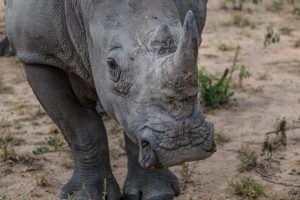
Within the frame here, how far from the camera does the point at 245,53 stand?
263 inches

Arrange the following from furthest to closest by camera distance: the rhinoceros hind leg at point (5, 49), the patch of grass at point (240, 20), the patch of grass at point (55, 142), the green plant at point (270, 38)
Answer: the patch of grass at point (240, 20), the green plant at point (270, 38), the rhinoceros hind leg at point (5, 49), the patch of grass at point (55, 142)

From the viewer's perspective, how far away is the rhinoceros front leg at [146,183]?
381 cm

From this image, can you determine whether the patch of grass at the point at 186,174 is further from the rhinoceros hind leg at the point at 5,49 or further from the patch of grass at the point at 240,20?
the patch of grass at the point at 240,20

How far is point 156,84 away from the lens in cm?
257

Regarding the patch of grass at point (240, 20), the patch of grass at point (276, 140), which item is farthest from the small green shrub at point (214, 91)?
the patch of grass at point (240, 20)

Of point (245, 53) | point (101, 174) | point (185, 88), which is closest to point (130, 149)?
point (101, 174)

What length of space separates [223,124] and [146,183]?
4.47ft

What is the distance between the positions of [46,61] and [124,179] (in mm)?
1076

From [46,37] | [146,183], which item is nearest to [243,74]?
[146,183]

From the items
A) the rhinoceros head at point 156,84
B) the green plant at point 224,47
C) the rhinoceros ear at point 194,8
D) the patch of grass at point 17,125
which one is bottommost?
the patch of grass at point 17,125

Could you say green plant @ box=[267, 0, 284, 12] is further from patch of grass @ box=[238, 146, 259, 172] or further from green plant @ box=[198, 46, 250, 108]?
patch of grass @ box=[238, 146, 259, 172]

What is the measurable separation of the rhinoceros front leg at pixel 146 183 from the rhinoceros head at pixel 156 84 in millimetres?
1030

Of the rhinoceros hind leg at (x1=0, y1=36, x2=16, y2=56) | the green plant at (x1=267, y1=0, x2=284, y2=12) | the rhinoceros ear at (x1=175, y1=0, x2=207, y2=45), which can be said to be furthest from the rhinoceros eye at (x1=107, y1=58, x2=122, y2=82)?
the green plant at (x1=267, y1=0, x2=284, y2=12)

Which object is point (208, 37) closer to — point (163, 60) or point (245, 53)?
point (245, 53)
